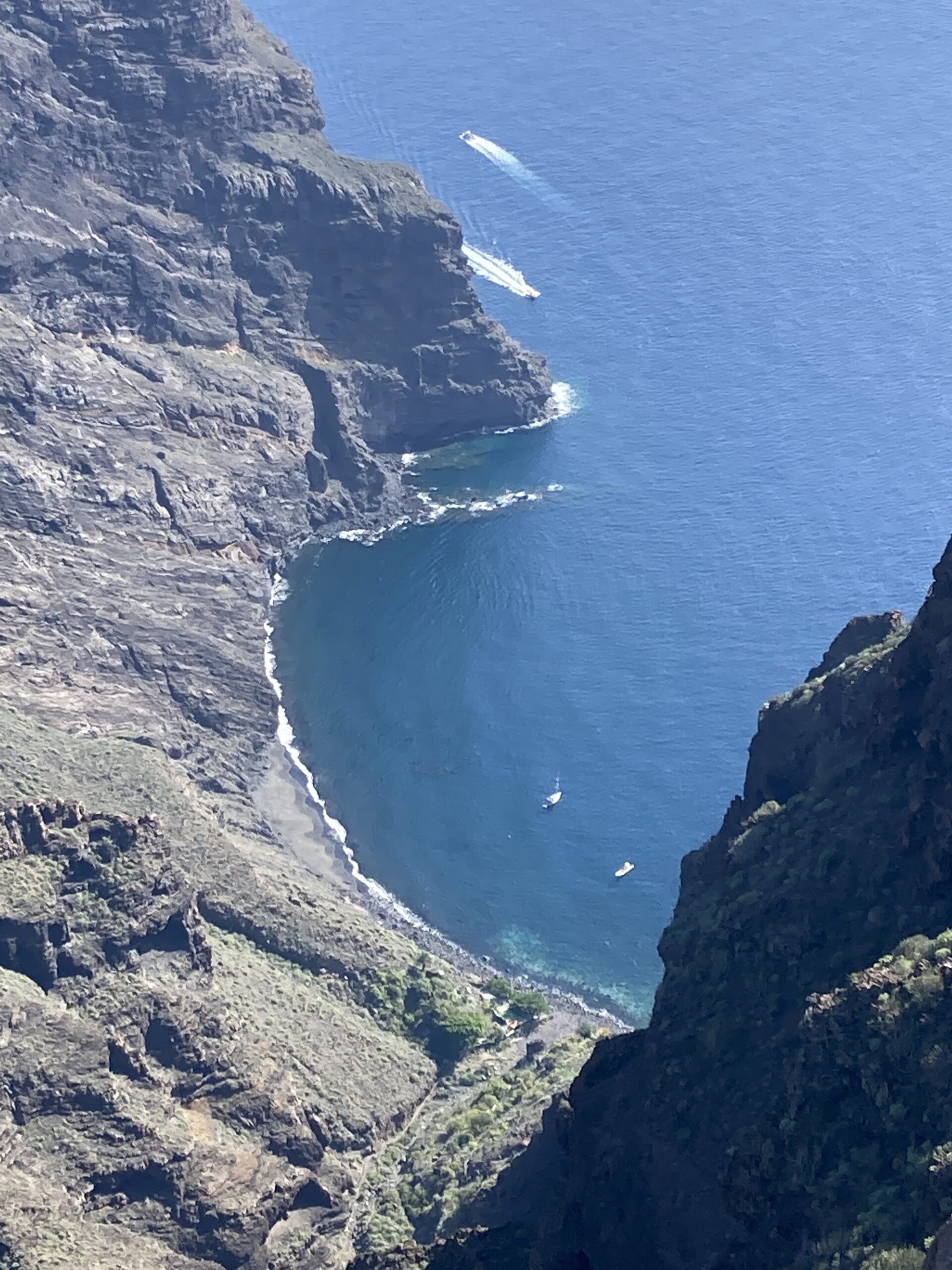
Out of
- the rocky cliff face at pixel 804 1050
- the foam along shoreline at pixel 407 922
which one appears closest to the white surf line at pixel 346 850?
the foam along shoreline at pixel 407 922

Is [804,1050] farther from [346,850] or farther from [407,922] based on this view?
[346,850]

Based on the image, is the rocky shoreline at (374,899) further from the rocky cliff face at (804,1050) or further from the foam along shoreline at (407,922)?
the rocky cliff face at (804,1050)

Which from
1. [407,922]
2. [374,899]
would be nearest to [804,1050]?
[407,922]

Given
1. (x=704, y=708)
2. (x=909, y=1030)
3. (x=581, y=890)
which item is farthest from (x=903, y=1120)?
(x=704, y=708)

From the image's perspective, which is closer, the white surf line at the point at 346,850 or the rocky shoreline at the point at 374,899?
the rocky shoreline at the point at 374,899

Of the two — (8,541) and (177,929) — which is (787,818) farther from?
(8,541)

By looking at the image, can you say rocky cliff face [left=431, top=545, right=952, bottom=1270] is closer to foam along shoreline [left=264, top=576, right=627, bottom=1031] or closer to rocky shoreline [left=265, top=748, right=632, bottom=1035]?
rocky shoreline [left=265, top=748, right=632, bottom=1035]
